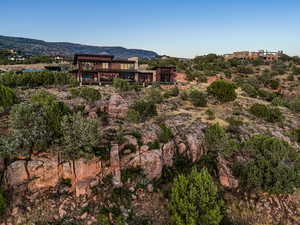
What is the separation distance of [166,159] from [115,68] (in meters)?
39.3

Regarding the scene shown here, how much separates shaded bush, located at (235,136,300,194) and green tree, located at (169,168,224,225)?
5.31 metres

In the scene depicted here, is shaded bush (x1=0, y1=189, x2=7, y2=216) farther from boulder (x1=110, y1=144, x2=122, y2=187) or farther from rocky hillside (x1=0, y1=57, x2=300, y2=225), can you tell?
boulder (x1=110, y1=144, x2=122, y2=187)

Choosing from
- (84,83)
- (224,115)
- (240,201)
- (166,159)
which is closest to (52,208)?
(166,159)

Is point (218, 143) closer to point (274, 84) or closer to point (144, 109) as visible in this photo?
point (144, 109)

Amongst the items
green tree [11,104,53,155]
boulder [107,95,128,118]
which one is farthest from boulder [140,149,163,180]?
boulder [107,95,128,118]

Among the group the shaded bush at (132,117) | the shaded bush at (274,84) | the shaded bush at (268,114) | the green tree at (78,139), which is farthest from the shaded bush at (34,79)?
the shaded bush at (274,84)

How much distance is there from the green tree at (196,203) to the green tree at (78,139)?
24.4 feet

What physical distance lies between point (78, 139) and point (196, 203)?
391 inches

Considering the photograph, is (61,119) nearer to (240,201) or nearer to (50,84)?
(240,201)

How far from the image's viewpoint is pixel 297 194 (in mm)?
16609

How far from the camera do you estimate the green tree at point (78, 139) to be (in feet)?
44.8

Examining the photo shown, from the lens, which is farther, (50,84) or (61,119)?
(50,84)

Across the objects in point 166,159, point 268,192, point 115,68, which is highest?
point 115,68

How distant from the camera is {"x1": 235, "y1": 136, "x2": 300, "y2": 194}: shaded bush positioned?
14.2 m
